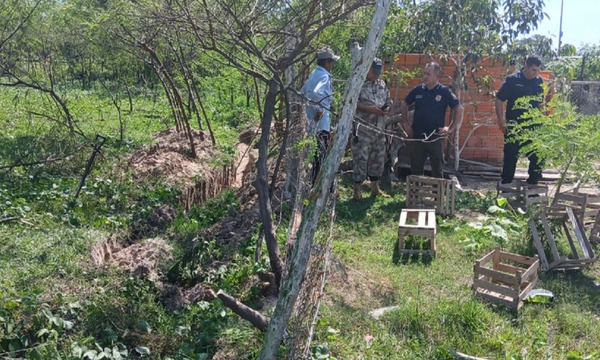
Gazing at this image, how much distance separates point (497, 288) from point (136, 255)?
3199mm

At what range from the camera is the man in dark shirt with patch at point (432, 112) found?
7.64m

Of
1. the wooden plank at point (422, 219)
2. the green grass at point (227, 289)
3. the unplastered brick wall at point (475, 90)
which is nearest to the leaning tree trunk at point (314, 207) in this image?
the green grass at point (227, 289)

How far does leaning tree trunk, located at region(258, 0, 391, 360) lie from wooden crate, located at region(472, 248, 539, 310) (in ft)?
7.50

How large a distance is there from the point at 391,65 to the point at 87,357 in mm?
7407

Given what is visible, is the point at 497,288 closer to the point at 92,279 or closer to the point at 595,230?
the point at 595,230

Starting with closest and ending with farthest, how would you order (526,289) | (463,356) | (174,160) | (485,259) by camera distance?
1. (463,356)
2. (526,289)
3. (485,259)
4. (174,160)

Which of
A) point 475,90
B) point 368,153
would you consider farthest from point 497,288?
point 475,90

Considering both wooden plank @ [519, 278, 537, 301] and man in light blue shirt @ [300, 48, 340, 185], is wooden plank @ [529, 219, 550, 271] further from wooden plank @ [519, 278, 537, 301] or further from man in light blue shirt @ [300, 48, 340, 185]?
man in light blue shirt @ [300, 48, 340, 185]

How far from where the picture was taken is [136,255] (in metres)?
5.40

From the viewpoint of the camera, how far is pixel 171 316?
14.4 feet

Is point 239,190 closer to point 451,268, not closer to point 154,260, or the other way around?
point 154,260

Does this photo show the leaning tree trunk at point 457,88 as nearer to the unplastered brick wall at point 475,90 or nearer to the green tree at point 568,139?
the unplastered brick wall at point 475,90

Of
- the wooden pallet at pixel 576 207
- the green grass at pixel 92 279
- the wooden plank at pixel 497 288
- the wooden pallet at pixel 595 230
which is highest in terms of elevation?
the wooden pallet at pixel 576 207

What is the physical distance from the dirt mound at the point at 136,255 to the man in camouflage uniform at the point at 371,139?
3226mm
